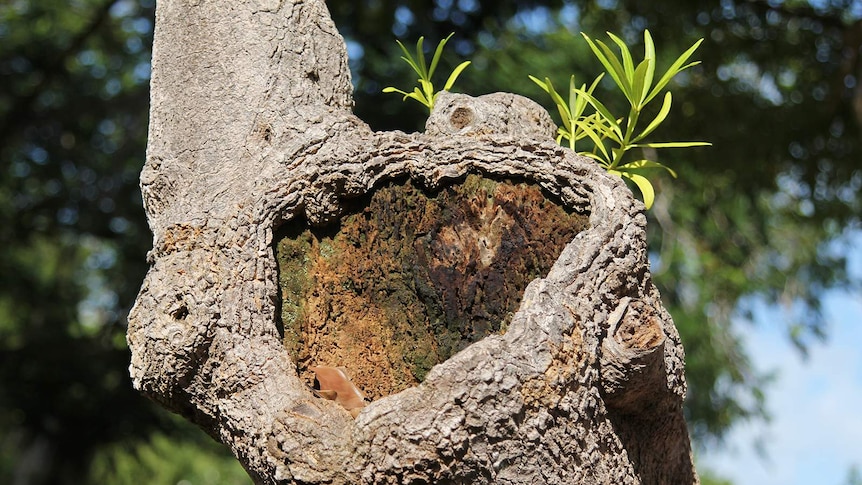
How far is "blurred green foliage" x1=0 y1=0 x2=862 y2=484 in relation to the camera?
762 centimetres

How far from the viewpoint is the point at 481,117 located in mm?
2711

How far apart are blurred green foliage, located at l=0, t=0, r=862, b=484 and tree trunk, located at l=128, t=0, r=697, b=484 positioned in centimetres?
460

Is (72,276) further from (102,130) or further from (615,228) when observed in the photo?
(615,228)

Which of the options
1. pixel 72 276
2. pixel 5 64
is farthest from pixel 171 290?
pixel 72 276

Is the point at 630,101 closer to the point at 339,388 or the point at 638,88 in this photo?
the point at 638,88

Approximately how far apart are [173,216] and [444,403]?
1000 mm

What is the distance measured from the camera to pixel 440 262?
104 inches

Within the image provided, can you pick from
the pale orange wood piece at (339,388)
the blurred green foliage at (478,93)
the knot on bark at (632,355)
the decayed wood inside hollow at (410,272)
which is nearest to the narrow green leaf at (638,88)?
the decayed wood inside hollow at (410,272)

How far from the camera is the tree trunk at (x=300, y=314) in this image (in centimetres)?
212

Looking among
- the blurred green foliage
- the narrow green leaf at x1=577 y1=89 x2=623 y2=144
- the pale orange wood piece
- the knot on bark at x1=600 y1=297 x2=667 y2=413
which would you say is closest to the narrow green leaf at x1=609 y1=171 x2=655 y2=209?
the narrow green leaf at x1=577 y1=89 x2=623 y2=144

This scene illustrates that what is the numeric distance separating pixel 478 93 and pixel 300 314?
641 cm

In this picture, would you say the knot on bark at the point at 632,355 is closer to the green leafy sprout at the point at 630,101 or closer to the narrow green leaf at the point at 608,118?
the green leafy sprout at the point at 630,101

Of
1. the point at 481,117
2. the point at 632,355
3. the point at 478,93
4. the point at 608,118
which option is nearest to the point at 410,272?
the point at 481,117

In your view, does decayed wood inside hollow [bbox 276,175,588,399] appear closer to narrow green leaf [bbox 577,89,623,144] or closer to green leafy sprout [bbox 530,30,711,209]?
green leafy sprout [bbox 530,30,711,209]
